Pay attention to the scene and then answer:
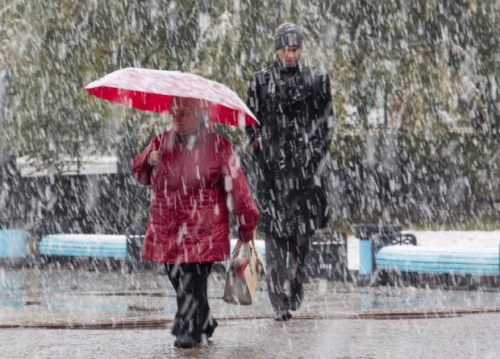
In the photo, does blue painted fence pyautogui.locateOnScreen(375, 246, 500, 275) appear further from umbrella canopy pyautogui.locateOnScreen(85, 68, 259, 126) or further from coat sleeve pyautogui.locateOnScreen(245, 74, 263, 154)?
umbrella canopy pyautogui.locateOnScreen(85, 68, 259, 126)

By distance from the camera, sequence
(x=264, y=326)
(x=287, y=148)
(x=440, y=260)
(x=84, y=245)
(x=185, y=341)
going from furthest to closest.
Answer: (x=84, y=245)
(x=440, y=260)
(x=287, y=148)
(x=264, y=326)
(x=185, y=341)

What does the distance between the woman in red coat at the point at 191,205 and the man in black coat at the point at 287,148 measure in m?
1.39

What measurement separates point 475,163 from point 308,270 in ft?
21.5

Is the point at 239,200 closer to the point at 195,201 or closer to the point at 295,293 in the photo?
the point at 195,201

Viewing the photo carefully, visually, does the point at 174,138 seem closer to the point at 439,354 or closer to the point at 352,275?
the point at 439,354

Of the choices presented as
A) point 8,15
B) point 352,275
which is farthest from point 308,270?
point 8,15

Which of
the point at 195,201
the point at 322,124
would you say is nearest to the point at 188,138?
the point at 195,201

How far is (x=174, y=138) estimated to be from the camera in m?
6.53

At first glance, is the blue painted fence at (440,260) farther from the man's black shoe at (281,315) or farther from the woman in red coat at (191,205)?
the woman in red coat at (191,205)

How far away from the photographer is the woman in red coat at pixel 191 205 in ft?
20.8

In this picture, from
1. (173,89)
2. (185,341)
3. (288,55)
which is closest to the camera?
(173,89)

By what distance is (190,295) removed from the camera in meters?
6.50

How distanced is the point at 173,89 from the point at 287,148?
1933mm

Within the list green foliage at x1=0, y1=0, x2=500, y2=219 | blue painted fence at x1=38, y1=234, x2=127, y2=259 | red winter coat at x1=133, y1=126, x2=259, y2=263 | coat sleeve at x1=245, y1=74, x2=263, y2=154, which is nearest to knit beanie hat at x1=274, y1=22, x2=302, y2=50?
coat sleeve at x1=245, y1=74, x2=263, y2=154
